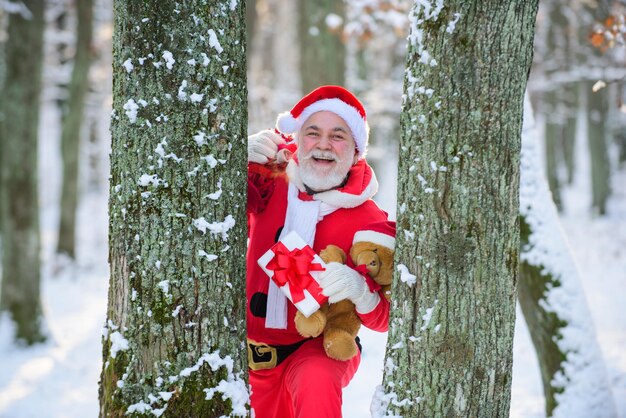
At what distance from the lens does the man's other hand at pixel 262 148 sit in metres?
3.27

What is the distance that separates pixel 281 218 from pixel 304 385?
0.95 metres

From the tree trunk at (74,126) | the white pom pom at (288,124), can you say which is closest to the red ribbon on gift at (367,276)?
the white pom pom at (288,124)

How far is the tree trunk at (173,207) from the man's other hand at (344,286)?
0.59m

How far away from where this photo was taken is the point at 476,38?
7.22 feet

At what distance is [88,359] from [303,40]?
4945mm

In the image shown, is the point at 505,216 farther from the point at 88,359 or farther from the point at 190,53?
the point at 88,359

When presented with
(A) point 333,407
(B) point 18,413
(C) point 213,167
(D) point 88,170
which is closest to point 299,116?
(C) point 213,167

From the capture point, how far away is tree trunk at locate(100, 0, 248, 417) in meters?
2.31

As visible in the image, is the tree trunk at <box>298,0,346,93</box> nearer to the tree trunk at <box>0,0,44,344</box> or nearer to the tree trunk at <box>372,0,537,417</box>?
the tree trunk at <box>0,0,44,344</box>

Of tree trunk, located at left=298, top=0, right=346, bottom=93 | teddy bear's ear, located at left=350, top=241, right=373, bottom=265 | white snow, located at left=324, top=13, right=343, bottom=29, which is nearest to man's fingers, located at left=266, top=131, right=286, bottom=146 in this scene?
teddy bear's ear, located at left=350, top=241, right=373, bottom=265

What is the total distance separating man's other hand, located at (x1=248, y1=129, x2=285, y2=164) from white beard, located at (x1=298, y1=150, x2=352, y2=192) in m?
0.18

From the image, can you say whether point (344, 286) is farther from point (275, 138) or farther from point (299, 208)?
point (275, 138)

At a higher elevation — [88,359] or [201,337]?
Answer: [201,337]

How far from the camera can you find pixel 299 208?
128 inches
